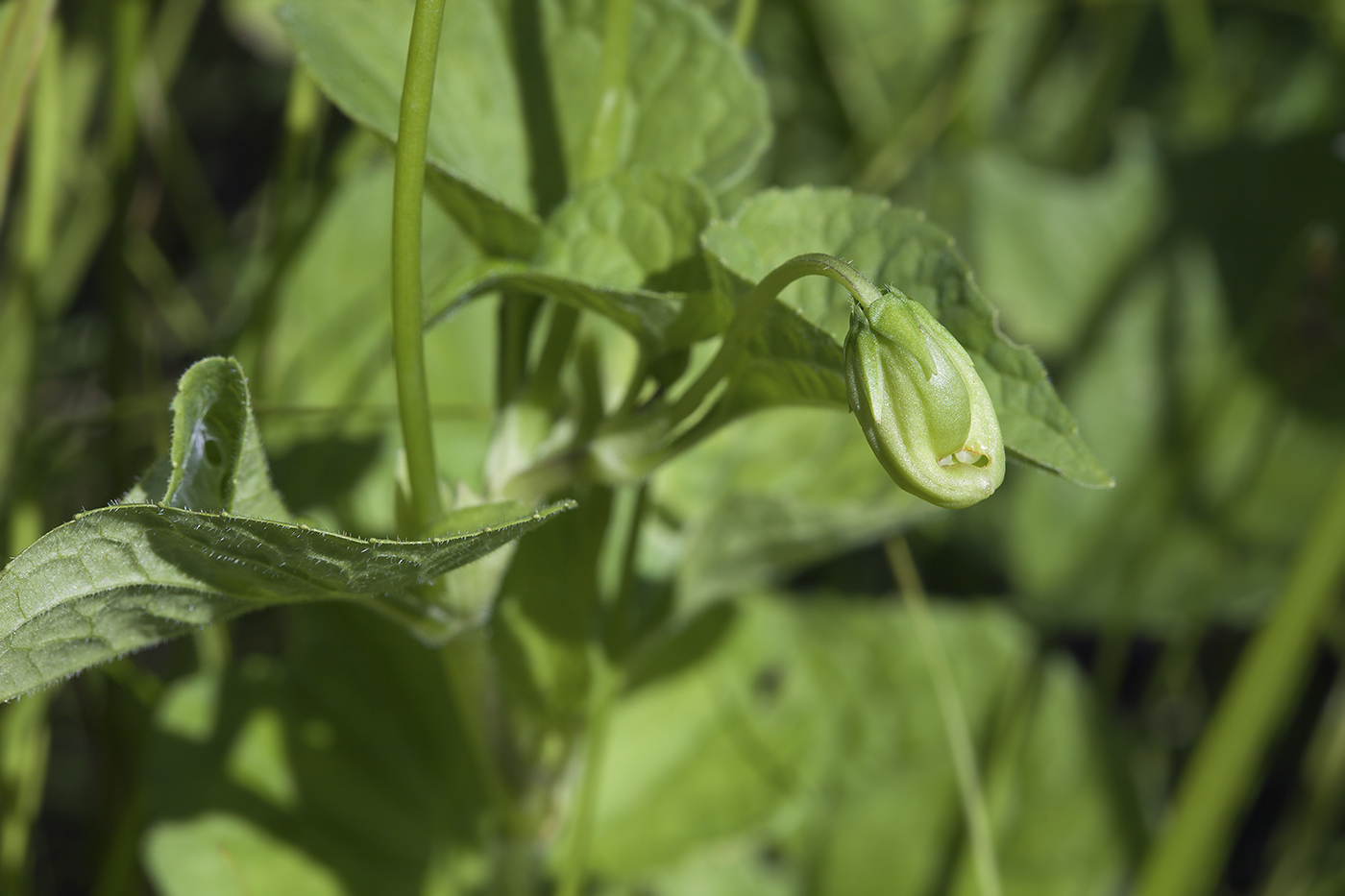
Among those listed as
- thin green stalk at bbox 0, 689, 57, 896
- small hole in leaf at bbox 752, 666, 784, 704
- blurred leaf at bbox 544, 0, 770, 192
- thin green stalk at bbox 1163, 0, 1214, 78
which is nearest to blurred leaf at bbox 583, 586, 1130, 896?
small hole in leaf at bbox 752, 666, 784, 704

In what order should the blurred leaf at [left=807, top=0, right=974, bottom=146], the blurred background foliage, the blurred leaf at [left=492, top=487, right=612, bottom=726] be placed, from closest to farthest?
the blurred leaf at [left=492, top=487, right=612, bottom=726]
the blurred background foliage
the blurred leaf at [left=807, top=0, right=974, bottom=146]

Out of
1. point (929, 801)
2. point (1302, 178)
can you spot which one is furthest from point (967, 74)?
point (929, 801)

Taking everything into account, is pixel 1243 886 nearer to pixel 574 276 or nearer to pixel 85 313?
pixel 574 276

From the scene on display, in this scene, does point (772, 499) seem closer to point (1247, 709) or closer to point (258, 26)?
point (1247, 709)

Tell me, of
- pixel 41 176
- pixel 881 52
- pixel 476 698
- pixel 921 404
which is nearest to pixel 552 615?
pixel 476 698

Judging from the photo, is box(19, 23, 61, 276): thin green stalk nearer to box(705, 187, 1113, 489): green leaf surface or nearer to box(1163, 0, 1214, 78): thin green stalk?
box(705, 187, 1113, 489): green leaf surface

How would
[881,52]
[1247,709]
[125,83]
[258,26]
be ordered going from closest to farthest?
[1247,709], [125,83], [258,26], [881,52]

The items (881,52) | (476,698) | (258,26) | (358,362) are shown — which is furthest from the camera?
(881,52)
